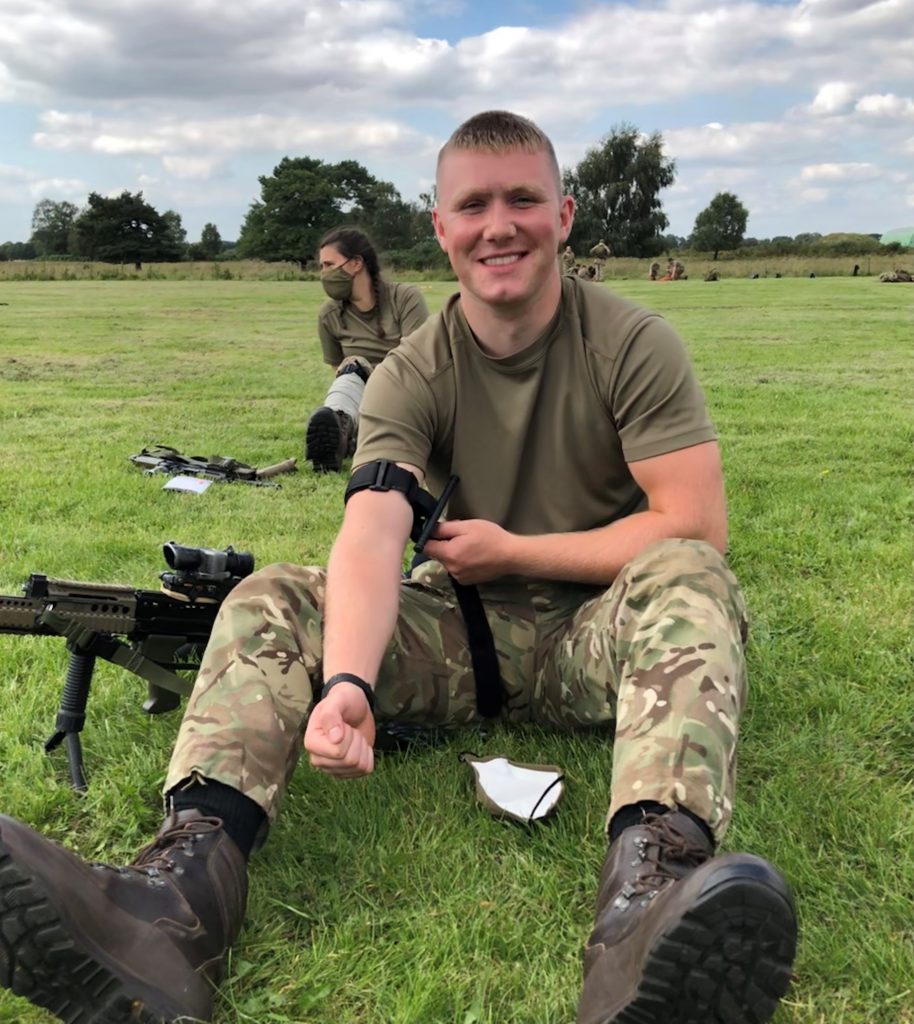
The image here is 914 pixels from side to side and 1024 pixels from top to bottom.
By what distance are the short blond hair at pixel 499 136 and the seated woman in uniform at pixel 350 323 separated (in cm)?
454

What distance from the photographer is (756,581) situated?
4.79 metres

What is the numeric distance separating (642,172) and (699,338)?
245 ft

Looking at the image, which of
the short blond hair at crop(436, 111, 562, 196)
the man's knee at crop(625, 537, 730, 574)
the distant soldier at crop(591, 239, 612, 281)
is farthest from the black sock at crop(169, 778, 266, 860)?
the distant soldier at crop(591, 239, 612, 281)

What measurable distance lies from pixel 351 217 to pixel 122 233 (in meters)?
25.2

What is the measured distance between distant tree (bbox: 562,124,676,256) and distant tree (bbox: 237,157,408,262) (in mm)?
19072

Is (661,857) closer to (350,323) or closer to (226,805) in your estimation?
(226,805)

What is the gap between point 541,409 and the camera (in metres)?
2.96

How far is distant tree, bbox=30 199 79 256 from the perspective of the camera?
114875 mm

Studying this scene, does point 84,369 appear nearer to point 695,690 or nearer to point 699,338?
point 699,338

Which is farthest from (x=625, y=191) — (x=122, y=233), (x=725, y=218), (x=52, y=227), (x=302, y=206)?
(x=52, y=227)

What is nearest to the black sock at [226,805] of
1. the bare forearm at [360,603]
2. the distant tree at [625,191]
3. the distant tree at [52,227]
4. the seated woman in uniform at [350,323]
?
the bare forearm at [360,603]

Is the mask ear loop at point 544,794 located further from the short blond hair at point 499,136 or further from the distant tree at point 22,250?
the distant tree at point 22,250

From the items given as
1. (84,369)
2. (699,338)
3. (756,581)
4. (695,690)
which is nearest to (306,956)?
(695,690)

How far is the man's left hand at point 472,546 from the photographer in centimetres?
280
